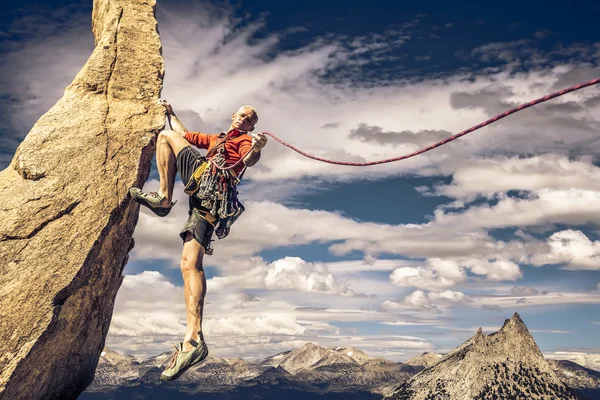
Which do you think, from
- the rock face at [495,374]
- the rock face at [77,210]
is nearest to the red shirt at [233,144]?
the rock face at [77,210]

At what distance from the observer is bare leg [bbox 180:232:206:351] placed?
10.6 metres

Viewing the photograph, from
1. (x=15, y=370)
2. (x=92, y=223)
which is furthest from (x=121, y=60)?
(x=15, y=370)

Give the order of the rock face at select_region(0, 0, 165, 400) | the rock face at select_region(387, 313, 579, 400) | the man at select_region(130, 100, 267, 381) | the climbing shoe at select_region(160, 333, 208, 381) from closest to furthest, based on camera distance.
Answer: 1. the climbing shoe at select_region(160, 333, 208, 381)
2. the rock face at select_region(0, 0, 165, 400)
3. the man at select_region(130, 100, 267, 381)
4. the rock face at select_region(387, 313, 579, 400)

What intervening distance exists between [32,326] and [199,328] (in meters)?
3.18

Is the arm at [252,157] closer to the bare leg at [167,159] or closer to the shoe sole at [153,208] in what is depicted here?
the bare leg at [167,159]

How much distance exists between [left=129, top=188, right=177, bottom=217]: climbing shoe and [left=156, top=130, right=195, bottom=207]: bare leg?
11 cm

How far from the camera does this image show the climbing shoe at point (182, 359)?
33.1 ft

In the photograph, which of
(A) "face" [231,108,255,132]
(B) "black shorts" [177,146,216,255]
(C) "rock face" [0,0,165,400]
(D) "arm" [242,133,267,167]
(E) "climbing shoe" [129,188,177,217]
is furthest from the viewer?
(A) "face" [231,108,255,132]

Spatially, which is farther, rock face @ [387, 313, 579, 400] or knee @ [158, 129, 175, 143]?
rock face @ [387, 313, 579, 400]

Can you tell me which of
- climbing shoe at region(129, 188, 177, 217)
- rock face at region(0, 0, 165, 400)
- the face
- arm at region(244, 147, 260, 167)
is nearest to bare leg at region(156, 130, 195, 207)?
climbing shoe at region(129, 188, 177, 217)

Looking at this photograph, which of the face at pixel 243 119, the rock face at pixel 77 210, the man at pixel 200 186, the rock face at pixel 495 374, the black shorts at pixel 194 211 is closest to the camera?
the rock face at pixel 77 210

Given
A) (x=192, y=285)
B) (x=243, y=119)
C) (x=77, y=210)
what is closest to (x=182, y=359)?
(x=192, y=285)

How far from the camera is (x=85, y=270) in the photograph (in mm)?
11211

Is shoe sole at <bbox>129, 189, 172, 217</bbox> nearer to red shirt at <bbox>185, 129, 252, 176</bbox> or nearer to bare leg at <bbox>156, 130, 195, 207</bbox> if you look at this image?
bare leg at <bbox>156, 130, 195, 207</bbox>
